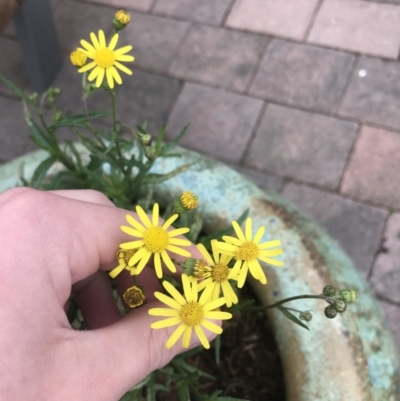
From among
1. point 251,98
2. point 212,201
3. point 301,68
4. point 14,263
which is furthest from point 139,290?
point 301,68

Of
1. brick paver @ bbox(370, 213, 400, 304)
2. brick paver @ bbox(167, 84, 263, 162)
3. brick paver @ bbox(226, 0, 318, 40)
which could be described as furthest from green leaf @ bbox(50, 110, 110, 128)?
brick paver @ bbox(226, 0, 318, 40)

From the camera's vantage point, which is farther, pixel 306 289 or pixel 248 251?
pixel 306 289

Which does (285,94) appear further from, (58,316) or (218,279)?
(58,316)

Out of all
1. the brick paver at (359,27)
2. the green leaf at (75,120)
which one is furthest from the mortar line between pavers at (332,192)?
the green leaf at (75,120)

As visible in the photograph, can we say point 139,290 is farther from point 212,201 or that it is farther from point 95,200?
point 212,201

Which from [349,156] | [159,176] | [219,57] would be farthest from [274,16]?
[159,176]

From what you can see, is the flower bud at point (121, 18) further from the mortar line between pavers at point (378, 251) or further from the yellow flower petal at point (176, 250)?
the mortar line between pavers at point (378, 251)

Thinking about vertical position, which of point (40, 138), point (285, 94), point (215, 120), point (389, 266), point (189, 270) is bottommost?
point (189, 270)
